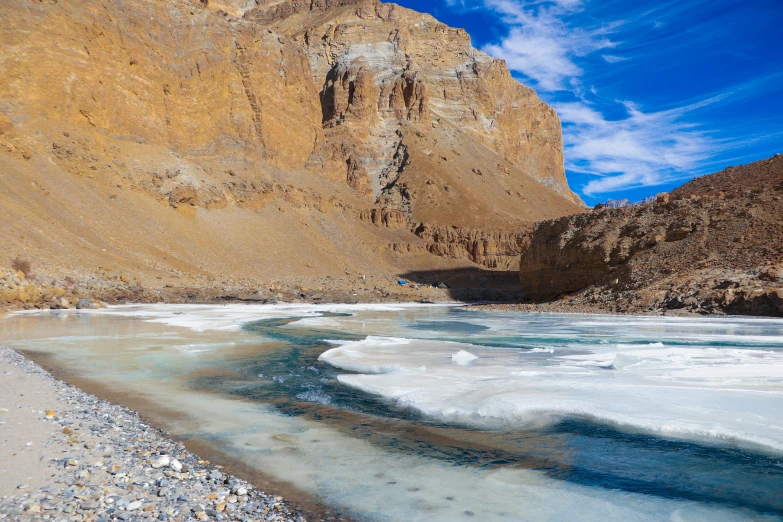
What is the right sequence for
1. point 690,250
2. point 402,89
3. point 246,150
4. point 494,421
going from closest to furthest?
point 494,421 < point 690,250 < point 246,150 < point 402,89

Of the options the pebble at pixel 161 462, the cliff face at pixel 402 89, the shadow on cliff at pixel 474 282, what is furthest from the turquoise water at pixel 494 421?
the cliff face at pixel 402 89

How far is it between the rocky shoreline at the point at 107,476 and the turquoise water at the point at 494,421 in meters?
0.52

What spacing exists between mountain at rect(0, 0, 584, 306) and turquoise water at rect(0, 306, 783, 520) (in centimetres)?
2703

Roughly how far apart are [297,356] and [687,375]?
7.86 metres

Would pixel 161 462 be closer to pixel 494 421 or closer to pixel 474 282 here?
pixel 494 421

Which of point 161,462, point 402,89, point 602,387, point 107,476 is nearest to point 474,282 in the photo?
point 402,89

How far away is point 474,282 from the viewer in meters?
58.3

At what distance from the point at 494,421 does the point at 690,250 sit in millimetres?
23577

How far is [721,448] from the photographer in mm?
5281

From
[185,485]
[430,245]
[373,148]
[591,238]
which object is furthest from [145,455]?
[373,148]

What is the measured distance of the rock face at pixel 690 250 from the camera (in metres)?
21.7

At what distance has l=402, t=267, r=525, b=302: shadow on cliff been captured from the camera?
51.0 m

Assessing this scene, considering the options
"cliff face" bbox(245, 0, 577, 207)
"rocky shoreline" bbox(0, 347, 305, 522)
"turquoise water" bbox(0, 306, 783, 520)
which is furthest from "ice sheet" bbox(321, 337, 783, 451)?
"cliff face" bbox(245, 0, 577, 207)

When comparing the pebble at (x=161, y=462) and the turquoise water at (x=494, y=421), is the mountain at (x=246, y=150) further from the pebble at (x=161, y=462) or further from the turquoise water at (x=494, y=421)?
the pebble at (x=161, y=462)
